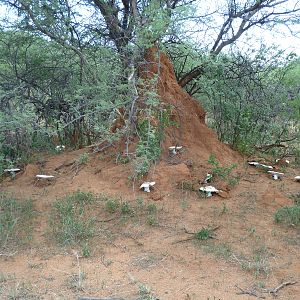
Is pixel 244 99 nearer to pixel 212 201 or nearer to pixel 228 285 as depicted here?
pixel 212 201

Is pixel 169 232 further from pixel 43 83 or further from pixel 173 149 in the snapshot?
pixel 43 83

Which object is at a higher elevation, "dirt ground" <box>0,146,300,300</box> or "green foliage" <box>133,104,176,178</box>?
"green foliage" <box>133,104,176,178</box>

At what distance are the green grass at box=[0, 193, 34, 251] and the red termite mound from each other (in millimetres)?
2154

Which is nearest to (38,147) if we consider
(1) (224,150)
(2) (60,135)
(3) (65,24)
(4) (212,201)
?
(2) (60,135)

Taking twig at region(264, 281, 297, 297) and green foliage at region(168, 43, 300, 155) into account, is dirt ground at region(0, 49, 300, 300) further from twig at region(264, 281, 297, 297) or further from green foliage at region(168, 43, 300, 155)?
green foliage at region(168, 43, 300, 155)

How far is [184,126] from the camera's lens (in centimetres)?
714

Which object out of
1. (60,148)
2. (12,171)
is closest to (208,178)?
(12,171)

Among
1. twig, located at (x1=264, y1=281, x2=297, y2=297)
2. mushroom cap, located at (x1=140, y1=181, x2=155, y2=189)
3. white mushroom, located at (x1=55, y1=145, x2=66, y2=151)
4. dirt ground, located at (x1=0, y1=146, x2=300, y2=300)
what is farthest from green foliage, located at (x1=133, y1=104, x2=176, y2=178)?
white mushroom, located at (x1=55, y1=145, x2=66, y2=151)

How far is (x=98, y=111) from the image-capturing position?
5.46 metres

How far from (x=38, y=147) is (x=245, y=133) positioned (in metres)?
3.81

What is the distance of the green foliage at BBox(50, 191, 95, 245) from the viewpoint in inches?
196

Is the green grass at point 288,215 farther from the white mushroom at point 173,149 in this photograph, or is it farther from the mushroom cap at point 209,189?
the white mushroom at point 173,149

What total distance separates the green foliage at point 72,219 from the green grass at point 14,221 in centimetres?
29

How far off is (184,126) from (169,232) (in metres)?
2.42
